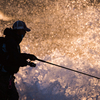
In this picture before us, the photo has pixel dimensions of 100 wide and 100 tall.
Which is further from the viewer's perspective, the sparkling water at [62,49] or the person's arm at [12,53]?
the sparkling water at [62,49]

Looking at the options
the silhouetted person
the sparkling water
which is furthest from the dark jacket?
the sparkling water

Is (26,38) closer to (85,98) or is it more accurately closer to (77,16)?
(77,16)

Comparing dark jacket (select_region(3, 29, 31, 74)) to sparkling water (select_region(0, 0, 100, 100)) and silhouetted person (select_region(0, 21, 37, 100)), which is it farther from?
sparkling water (select_region(0, 0, 100, 100))

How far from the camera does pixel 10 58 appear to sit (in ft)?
7.60

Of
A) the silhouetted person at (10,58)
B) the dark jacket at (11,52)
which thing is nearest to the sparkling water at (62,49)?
the silhouetted person at (10,58)

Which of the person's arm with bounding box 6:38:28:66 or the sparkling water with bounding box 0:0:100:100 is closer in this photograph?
the person's arm with bounding box 6:38:28:66

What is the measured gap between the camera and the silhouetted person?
2.27 m

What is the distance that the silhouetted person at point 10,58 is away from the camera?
7.44ft

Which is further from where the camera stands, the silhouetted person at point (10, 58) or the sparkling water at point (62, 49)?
the sparkling water at point (62, 49)

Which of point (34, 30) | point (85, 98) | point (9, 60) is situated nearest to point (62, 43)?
point (34, 30)

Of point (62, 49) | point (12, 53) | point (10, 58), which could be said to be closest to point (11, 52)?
point (12, 53)

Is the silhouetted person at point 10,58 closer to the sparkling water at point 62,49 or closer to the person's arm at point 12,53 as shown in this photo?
the person's arm at point 12,53

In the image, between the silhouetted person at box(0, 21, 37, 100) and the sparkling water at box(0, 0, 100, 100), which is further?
the sparkling water at box(0, 0, 100, 100)

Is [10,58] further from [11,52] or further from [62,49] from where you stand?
[62,49]
